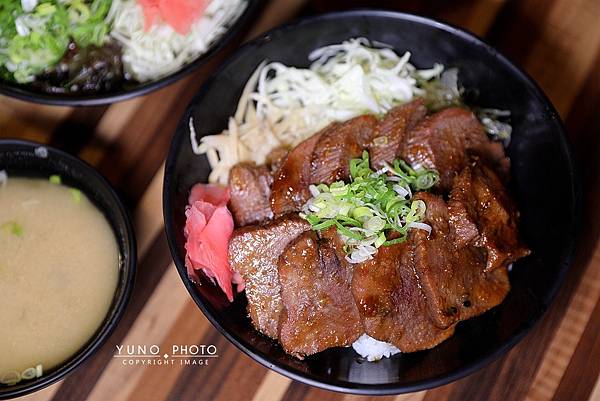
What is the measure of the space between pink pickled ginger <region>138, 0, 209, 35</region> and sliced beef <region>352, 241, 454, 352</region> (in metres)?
1.48

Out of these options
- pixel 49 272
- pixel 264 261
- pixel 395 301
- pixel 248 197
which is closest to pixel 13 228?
pixel 49 272

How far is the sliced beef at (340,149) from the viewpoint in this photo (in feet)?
8.93

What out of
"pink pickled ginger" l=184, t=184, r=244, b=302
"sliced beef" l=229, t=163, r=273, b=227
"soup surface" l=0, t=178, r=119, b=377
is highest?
"sliced beef" l=229, t=163, r=273, b=227

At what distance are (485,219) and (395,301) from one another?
50 centimetres

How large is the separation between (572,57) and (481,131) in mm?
820

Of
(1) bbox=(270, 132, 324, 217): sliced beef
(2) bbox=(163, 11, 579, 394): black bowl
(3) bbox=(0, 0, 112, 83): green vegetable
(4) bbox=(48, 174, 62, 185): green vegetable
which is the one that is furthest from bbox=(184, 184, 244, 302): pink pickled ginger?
(3) bbox=(0, 0, 112, 83): green vegetable

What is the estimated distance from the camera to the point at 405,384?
8.09ft

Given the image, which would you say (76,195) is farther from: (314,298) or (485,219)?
(485,219)

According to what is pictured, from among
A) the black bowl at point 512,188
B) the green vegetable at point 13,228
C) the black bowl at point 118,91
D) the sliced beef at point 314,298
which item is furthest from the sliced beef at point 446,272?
the green vegetable at point 13,228

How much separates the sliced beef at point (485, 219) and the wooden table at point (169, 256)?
0.51 m

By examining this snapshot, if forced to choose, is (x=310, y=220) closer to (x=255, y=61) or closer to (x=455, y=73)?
(x=255, y=61)

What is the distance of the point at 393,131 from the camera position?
9.11 ft

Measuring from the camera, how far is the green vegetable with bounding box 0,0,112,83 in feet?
10.2

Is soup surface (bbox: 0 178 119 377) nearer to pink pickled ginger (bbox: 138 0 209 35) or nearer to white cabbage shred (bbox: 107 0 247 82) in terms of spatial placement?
white cabbage shred (bbox: 107 0 247 82)
